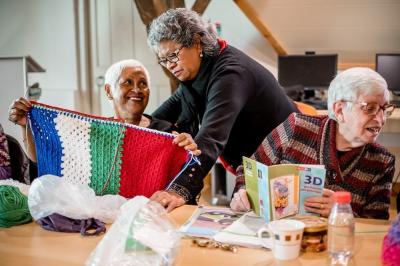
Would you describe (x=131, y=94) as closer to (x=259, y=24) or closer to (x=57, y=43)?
(x=259, y=24)

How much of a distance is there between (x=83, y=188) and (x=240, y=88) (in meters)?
0.67

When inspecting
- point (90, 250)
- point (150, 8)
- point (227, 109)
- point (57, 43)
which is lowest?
point (90, 250)

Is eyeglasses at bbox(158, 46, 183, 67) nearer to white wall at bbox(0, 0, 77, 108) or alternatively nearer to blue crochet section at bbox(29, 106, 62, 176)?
blue crochet section at bbox(29, 106, 62, 176)

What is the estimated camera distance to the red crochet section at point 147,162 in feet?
5.43

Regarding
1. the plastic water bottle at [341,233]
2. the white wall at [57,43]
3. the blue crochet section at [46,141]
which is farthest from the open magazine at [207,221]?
the white wall at [57,43]

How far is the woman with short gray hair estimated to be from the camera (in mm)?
1642

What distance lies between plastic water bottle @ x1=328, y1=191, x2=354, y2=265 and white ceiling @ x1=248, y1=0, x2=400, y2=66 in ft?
10.5

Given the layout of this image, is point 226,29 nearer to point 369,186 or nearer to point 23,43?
point 23,43

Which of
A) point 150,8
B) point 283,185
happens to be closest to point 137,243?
point 283,185

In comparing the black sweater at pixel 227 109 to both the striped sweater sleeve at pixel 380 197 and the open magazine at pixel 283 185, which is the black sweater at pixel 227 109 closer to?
the open magazine at pixel 283 185

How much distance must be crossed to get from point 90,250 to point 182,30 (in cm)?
87

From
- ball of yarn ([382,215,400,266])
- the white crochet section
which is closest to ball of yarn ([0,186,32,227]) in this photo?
the white crochet section

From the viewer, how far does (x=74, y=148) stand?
1.67 m

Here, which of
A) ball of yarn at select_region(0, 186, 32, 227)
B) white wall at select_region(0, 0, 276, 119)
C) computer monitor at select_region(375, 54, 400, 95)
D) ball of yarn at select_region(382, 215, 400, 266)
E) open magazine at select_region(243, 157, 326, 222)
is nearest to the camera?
ball of yarn at select_region(382, 215, 400, 266)
